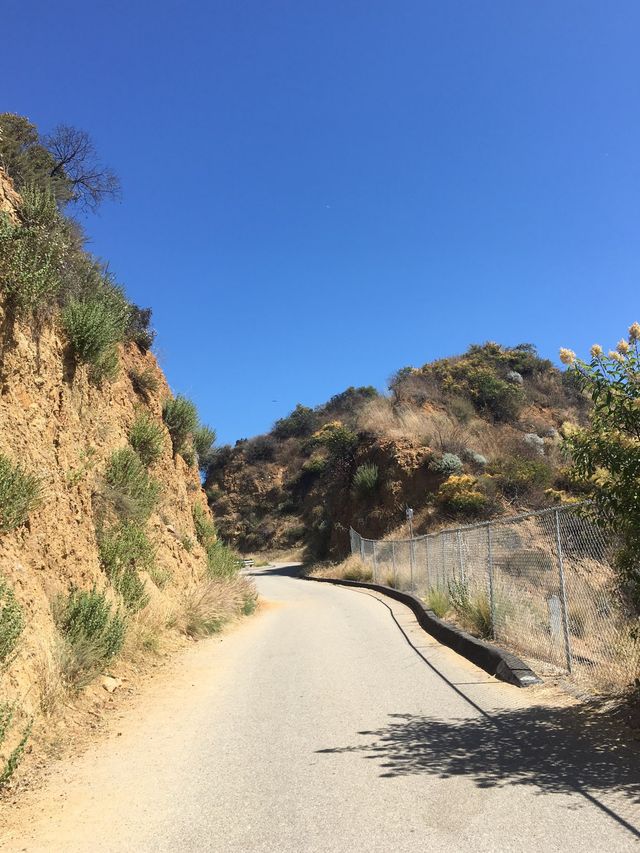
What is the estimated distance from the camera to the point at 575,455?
5547 mm

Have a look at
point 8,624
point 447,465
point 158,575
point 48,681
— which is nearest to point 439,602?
point 158,575

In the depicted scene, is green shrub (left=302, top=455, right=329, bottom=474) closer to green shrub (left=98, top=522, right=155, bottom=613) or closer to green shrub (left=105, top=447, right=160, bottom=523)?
green shrub (left=105, top=447, right=160, bottom=523)

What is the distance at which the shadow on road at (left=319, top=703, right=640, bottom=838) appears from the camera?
14.2 feet

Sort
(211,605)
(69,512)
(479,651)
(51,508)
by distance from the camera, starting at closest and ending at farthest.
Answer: (51,508)
(69,512)
(479,651)
(211,605)

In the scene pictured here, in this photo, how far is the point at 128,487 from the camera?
10.9 meters

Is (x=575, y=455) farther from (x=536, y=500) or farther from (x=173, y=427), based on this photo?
(x=536, y=500)

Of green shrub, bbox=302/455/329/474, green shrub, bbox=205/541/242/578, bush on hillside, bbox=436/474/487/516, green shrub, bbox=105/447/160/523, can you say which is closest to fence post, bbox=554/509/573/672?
green shrub, bbox=105/447/160/523

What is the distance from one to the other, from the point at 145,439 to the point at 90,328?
156 inches

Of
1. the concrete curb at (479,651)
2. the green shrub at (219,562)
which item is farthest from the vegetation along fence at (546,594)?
the green shrub at (219,562)

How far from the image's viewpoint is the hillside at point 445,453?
27859 mm

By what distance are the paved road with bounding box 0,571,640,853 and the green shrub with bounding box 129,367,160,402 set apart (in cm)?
873

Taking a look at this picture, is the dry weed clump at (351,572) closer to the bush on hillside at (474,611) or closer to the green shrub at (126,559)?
the bush on hillside at (474,611)

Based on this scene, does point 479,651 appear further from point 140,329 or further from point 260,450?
point 260,450

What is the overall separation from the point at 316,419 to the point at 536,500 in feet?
145
